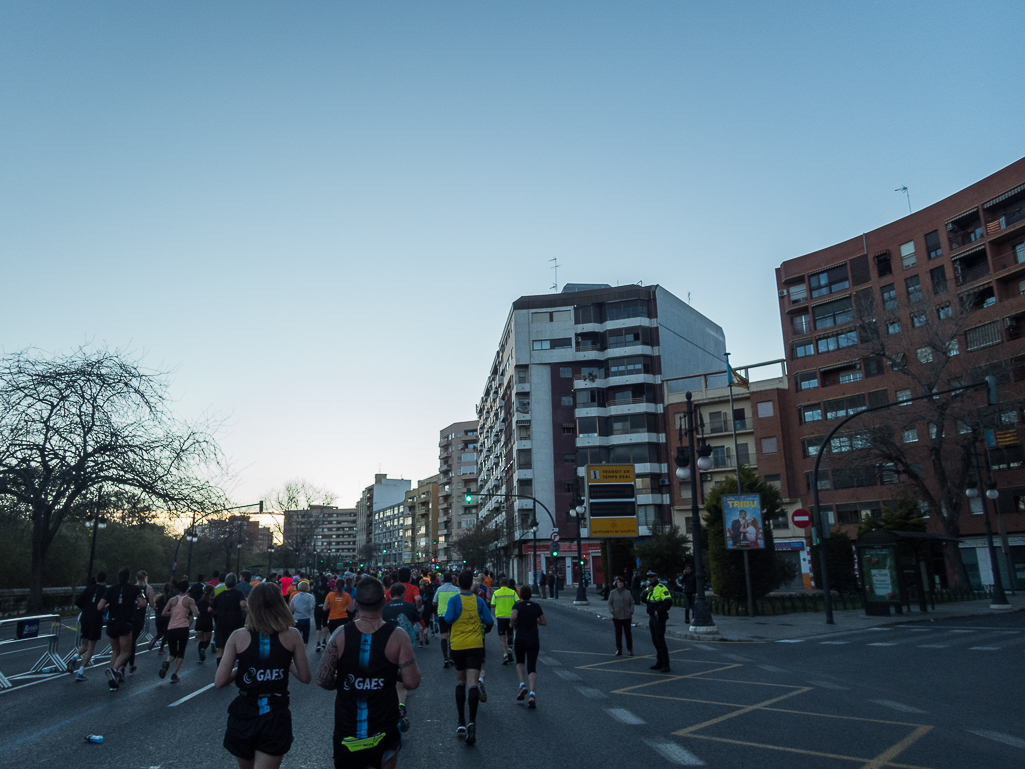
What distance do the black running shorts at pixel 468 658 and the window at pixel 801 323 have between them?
174 ft

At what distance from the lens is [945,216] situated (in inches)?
1864

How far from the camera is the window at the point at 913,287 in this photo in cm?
4852

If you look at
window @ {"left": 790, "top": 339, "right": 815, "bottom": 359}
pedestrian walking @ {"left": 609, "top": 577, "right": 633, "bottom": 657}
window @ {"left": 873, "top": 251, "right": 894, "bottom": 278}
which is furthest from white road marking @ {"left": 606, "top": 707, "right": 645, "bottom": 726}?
window @ {"left": 790, "top": 339, "right": 815, "bottom": 359}

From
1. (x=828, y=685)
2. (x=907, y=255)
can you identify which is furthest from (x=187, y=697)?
(x=907, y=255)

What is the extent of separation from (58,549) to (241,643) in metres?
43.9

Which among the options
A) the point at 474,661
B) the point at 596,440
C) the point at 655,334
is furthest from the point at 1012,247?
the point at 474,661

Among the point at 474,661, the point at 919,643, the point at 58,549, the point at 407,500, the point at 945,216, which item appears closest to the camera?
the point at 474,661

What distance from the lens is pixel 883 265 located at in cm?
5147

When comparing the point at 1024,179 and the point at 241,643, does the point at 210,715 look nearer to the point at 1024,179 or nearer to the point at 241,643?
the point at 241,643

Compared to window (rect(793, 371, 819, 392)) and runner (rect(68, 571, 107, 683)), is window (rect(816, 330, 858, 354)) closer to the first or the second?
window (rect(793, 371, 819, 392))

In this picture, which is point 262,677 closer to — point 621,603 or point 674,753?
point 674,753

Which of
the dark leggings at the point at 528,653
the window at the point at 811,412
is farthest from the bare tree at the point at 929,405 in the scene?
the dark leggings at the point at 528,653

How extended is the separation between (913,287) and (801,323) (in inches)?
346

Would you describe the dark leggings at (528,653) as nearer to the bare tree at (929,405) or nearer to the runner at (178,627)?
the runner at (178,627)
